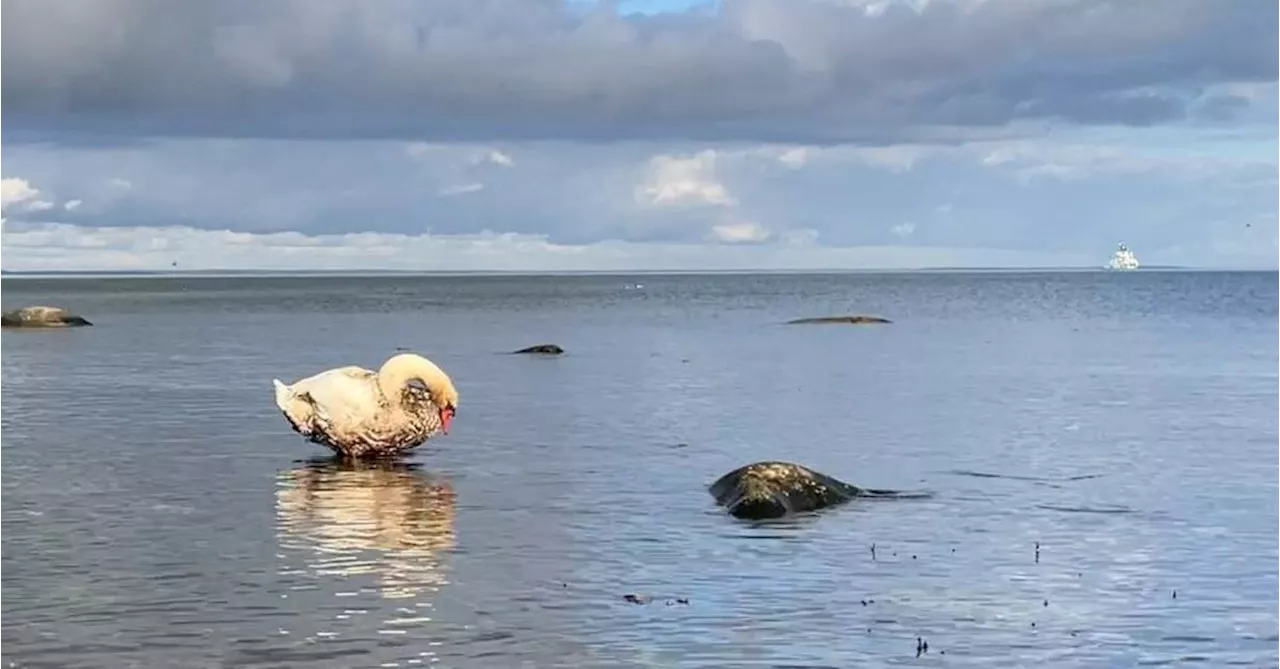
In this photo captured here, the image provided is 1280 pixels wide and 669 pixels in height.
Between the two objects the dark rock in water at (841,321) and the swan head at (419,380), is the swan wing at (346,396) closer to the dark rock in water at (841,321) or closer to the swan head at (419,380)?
the swan head at (419,380)

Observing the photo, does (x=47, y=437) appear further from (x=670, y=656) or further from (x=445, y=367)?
(x=445, y=367)

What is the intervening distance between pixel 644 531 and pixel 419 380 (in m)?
9.09

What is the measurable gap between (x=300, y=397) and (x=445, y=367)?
3690 cm

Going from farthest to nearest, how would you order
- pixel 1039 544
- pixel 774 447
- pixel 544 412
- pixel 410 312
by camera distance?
pixel 410 312, pixel 544 412, pixel 774 447, pixel 1039 544

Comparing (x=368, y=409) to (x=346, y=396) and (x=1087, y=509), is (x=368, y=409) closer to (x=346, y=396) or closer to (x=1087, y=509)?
(x=346, y=396)

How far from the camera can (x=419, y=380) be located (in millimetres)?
33344

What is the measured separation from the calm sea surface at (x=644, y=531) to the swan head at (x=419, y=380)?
4.06 feet

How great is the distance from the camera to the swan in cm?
3344

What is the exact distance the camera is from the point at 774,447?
38.7 meters

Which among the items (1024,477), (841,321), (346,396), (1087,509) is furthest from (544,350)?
(1087,509)

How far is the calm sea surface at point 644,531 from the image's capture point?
723 inches

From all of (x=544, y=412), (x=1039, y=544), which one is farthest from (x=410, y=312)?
(x=1039, y=544)

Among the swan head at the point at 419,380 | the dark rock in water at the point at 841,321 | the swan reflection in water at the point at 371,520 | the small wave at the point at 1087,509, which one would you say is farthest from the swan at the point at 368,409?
the dark rock in water at the point at 841,321

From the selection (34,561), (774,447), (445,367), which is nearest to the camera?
(34,561)
